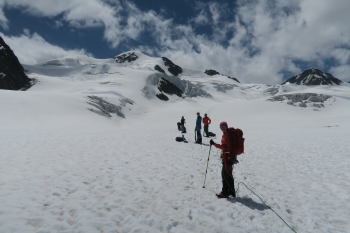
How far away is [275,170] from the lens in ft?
36.8

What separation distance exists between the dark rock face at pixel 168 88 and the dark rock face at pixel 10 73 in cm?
7165

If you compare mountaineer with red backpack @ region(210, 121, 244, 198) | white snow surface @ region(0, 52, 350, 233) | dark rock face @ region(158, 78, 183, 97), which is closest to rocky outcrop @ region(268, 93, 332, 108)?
dark rock face @ region(158, 78, 183, 97)

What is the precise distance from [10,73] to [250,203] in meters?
148

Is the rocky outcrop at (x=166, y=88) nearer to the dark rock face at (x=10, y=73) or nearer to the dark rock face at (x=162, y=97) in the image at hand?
the dark rock face at (x=162, y=97)

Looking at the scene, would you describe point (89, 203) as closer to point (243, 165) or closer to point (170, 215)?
point (170, 215)

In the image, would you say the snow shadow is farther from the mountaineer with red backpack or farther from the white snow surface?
the mountaineer with red backpack

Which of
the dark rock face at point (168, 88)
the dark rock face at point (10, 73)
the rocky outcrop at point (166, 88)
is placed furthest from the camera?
the dark rock face at point (168, 88)

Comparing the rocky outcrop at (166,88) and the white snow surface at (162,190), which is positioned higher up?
the rocky outcrop at (166,88)

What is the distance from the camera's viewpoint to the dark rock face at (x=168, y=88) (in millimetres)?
132000

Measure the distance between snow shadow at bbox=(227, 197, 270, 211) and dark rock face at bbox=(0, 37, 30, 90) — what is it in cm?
13449

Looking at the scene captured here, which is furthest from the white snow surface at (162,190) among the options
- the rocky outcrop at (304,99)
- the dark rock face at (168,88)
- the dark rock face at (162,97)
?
the dark rock face at (168,88)

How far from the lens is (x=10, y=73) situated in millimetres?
119438

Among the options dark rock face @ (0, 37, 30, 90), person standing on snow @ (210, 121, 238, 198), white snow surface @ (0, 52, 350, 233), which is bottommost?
white snow surface @ (0, 52, 350, 233)

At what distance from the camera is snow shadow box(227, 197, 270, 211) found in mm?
6904
